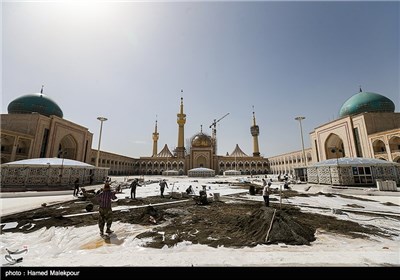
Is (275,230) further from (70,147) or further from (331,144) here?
(70,147)

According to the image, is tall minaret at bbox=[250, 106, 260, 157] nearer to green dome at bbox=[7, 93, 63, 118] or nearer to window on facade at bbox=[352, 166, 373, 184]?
window on facade at bbox=[352, 166, 373, 184]

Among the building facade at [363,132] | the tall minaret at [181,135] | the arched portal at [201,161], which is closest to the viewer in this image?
the building facade at [363,132]

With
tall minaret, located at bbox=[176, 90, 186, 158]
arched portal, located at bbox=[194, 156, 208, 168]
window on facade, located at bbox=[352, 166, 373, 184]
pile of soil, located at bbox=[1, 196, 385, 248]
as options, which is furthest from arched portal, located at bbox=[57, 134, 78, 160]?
window on facade, located at bbox=[352, 166, 373, 184]

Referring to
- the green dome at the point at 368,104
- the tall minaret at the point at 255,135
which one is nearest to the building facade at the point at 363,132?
the green dome at the point at 368,104

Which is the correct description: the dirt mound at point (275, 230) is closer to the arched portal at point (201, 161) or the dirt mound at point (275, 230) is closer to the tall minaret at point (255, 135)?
the arched portal at point (201, 161)

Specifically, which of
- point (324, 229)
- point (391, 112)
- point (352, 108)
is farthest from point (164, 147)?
point (324, 229)

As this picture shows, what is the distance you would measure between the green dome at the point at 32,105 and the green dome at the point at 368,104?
56776 mm

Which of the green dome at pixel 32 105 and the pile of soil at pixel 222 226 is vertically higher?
the green dome at pixel 32 105

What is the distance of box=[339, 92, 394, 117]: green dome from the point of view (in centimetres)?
3067

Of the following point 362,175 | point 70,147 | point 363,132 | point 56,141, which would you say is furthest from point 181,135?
point 362,175

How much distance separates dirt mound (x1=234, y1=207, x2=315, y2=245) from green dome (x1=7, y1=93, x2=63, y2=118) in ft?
133

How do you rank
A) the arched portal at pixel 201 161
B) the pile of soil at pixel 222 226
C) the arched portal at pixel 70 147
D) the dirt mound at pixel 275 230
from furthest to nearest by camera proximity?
the arched portal at pixel 201 161 → the arched portal at pixel 70 147 → the pile of soil at pixel 222 226 → the dirt mound at pixel 275 230

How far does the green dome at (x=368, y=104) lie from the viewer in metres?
30.7

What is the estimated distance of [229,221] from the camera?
6.80 meters
